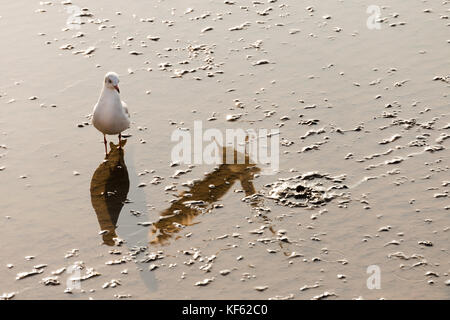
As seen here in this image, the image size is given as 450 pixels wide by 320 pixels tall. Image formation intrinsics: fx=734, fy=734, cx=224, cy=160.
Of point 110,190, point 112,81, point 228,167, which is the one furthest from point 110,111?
point 228,167

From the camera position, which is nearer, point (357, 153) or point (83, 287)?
point (83, 287)

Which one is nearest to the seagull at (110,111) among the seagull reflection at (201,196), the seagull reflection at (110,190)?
the seagull reflection at (110,190)

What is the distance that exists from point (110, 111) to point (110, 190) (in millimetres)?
1020

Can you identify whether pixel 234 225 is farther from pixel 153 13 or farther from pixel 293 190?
pixel 153 13

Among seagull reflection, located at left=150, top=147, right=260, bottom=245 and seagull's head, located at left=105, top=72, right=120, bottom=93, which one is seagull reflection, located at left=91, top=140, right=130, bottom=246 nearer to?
seagull reflection, located at left=150, top=147, right=260, bottom=245

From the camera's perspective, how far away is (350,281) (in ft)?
23.6

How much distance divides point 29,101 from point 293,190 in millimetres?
4476

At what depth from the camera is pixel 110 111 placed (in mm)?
9203

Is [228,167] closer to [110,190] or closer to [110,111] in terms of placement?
[110,190]

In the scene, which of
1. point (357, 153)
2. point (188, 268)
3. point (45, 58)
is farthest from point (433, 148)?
point (45, 58)

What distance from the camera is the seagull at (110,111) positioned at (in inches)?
362

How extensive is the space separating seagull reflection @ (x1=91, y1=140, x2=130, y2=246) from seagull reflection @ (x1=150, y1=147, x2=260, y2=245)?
1.71ft

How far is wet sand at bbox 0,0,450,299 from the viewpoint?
7473mm

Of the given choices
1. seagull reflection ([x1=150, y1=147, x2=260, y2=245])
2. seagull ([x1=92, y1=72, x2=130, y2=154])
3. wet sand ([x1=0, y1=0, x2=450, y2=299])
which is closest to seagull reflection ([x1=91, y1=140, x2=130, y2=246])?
wet sand ([x1=0, y1=0, x2=450, y2=299])
